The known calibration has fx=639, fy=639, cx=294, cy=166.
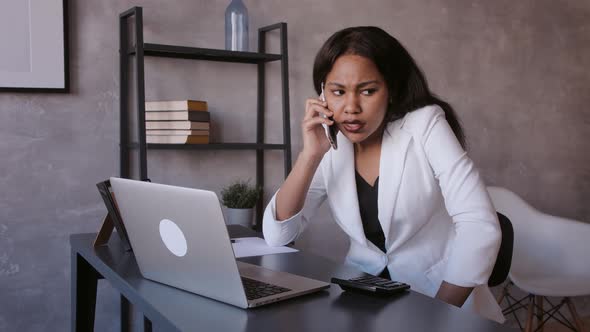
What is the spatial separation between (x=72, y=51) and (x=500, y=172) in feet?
8.06

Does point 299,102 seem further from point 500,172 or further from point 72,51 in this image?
point 500,172

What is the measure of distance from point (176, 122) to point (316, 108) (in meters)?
0.88

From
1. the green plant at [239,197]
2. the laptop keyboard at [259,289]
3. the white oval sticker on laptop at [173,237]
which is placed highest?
the white oval sticker on laptop at [173,237]

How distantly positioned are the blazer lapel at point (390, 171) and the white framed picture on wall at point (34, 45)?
1.37m

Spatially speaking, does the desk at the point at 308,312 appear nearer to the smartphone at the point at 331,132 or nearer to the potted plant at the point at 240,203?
the smartphone at the point at 331,132

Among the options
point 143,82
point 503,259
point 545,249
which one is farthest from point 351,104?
point 545,249

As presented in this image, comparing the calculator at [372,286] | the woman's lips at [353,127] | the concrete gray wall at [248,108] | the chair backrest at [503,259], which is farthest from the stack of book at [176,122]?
the calculator at [372,286]

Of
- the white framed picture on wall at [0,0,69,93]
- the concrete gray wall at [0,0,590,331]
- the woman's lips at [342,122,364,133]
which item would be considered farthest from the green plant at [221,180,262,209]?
the woman's lips at [342,122,364,133]

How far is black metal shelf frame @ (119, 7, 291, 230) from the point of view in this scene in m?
2.43

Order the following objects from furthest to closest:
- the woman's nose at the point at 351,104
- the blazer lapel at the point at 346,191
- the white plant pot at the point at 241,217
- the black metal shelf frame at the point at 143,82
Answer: the white plant pot at the point at 241,217 → the black metal shelf frame at the point at 143,82 → the blazer lapel at the point at 346,191 → the woman's nose at the point at 351,104

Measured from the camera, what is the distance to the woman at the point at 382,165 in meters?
1.79

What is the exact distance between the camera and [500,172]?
12.3 feet

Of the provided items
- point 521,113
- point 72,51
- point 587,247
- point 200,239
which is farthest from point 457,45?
point 200,239

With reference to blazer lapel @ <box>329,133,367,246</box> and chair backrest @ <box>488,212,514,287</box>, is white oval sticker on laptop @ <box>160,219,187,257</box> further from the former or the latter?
chair backrest @ <box>488,212,514,287</box>
